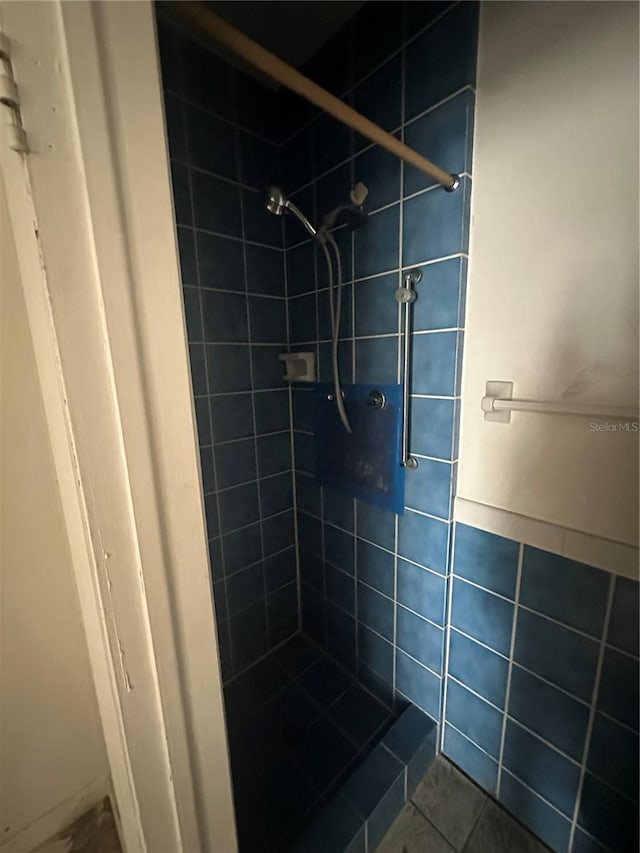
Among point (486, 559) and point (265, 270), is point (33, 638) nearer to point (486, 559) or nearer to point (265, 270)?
point (486, 559)

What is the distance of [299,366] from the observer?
54.1 inches

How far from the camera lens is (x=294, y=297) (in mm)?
1362

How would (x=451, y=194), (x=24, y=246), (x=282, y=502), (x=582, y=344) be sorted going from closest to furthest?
(x=24, y=246) < (x=582, y=344) < (x=451, y=194) < (x=282, y=502)

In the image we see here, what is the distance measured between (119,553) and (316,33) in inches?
59.6

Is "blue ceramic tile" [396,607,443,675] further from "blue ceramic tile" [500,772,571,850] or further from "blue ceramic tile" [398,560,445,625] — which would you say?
"blue ceramic tile" [500,772,571,850]

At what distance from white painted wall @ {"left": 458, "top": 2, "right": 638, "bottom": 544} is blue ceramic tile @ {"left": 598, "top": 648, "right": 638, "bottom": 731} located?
27 cm

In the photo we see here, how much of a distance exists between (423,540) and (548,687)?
447 mm

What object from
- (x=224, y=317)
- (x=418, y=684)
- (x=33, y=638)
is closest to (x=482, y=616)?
→ (x=418, y=684)

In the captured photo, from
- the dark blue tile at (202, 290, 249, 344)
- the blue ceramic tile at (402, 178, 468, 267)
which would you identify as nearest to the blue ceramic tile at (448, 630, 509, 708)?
the blue ceramic tile at (402, 178, 468, 267)

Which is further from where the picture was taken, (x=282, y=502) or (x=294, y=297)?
(x=282, y=502)

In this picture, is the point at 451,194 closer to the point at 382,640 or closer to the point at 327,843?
the point at 382,640

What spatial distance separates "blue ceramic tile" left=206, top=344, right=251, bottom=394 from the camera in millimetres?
1247

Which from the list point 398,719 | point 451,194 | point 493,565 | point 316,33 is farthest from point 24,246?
point 398,719

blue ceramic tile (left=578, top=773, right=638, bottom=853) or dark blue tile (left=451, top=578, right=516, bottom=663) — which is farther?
dark blue tile (left=451, top=578, right=516, bottom=663)
